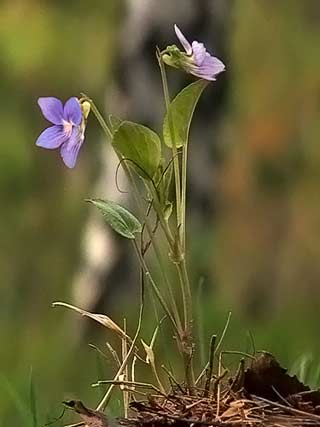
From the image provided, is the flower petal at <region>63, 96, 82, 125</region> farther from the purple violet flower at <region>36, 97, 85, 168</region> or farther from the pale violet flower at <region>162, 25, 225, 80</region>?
the pale violet flower at <region>162, 25, 225, 80</region>

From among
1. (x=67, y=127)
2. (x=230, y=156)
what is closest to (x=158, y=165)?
(x=67, y=127)

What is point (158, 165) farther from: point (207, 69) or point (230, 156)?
point (230, 156)

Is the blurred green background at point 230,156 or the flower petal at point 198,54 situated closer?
the flower petal at point 198,54

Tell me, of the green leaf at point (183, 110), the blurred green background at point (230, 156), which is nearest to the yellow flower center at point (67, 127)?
the green leaf at point (183, 110)

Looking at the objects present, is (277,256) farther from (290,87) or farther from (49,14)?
(49,14)

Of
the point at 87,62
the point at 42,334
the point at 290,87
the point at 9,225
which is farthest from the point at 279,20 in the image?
the point at 42,334

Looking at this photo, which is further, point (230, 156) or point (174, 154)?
point (230, 156)

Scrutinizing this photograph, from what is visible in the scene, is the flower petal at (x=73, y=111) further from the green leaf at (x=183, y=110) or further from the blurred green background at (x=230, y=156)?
the blurred green background at (x=230, y=156)
